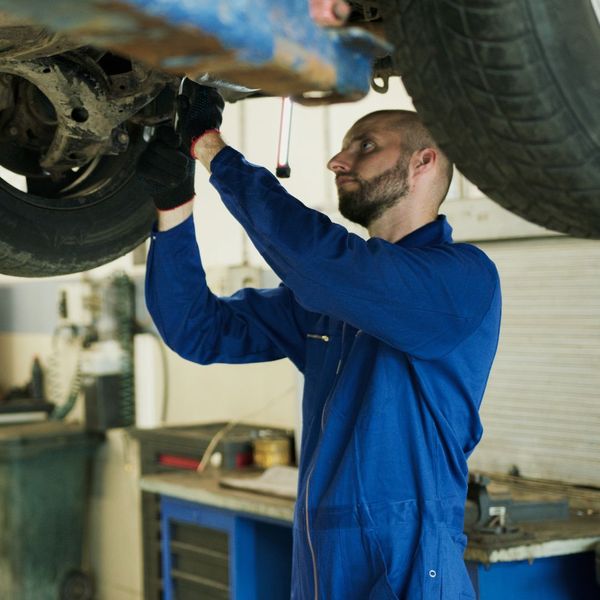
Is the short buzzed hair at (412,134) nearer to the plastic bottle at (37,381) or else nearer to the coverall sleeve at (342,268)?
the coverall sleeve at (342,268)

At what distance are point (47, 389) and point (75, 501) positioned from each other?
93 centimetres

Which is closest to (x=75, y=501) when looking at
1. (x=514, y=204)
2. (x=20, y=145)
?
(x=20, y=145)

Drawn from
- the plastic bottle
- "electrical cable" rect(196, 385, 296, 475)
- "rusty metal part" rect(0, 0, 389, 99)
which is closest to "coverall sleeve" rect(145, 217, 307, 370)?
"rusty metal part" rect(0, 0, 389, 99)

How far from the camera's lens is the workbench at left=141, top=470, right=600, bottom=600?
7.54 ft

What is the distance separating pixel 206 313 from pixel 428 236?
1.34 feet

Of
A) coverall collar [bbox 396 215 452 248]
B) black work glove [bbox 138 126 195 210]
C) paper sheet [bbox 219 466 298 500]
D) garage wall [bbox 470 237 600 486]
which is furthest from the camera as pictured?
paper sheet [bbox 219 466 298 500]

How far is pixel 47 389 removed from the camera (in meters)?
5.48

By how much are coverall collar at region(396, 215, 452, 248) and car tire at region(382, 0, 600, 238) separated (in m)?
0.51

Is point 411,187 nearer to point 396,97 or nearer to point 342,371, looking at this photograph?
point 342,371

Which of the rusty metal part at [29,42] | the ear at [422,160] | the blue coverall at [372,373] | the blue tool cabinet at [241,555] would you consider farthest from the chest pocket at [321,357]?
the blue tool cabinet at [241,555]

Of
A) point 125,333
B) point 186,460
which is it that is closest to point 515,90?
point 186,460

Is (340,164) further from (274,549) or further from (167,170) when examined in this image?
(274,549)

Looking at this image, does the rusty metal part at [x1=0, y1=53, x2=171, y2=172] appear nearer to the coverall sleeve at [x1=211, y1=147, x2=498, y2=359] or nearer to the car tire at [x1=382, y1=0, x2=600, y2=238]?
the coverall sleeve at [x1=211, y1=147, x2=498, y2=359]

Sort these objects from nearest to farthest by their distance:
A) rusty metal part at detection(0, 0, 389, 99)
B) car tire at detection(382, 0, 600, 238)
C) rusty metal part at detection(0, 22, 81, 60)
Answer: rusty metal part at detection(0, 0, 389, 99) → car tire at detection(382, 0, 600, 238) → rusty metal part at detection(0, 22, 81, 60)
